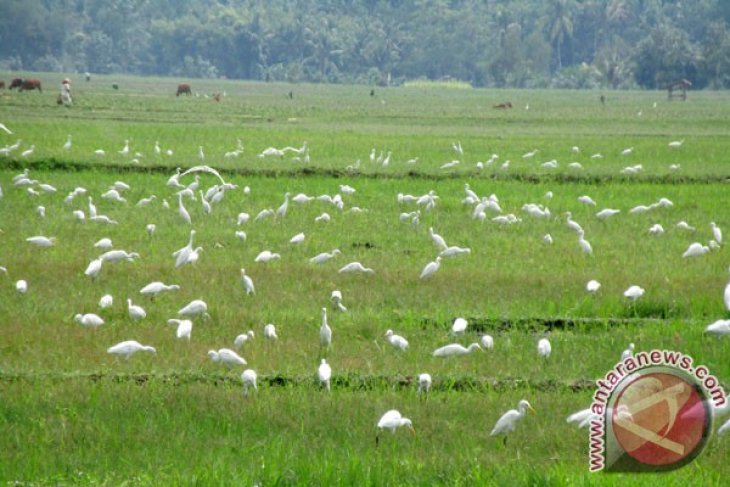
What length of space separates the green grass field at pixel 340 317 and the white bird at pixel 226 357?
0.08 m

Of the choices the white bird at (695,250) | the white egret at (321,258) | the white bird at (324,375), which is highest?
the white bird at (324,375)

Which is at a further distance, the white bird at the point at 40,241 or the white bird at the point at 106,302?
the white bird at the point at 40,241

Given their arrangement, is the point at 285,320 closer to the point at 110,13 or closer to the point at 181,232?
the point at 181,232

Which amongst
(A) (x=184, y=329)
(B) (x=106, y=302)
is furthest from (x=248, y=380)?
(B) (x=106, y=302)

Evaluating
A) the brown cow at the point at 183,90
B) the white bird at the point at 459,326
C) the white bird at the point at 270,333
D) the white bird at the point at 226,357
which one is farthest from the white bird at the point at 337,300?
the brown cow at the point at 183,90

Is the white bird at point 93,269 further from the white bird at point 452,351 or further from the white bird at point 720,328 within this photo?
the white bird at point 720,328

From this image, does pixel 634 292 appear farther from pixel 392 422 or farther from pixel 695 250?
pixel 392 422

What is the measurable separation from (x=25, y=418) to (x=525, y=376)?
3.44 m

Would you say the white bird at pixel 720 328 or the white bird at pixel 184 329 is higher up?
the white bird at pixel 720 328

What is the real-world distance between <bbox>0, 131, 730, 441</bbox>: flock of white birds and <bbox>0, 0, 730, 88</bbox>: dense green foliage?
65514 mm

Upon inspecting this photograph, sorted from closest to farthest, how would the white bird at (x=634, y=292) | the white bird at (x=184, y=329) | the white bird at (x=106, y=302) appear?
the white bird at (x=184, y=329) → the white bird at (x=106, y=302) → the white bird at (x=634, y=292)

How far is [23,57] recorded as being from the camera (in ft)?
288

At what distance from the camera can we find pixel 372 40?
305 feet

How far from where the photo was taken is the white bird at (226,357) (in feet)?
29.5
